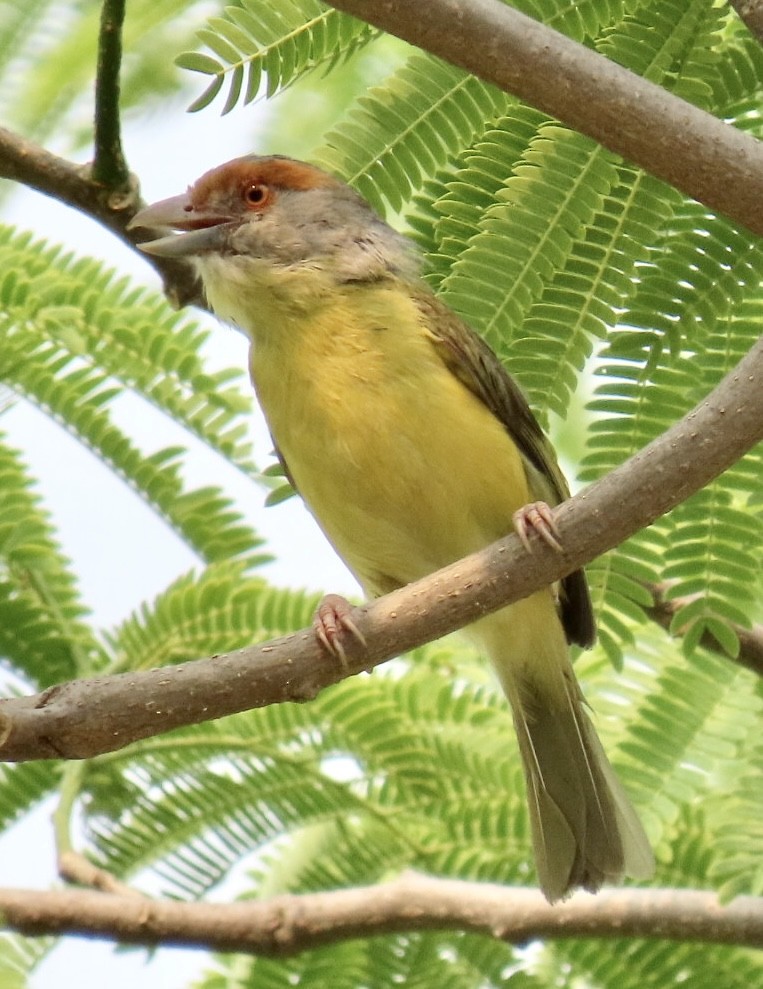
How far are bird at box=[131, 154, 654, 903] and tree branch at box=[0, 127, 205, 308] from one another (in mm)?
56

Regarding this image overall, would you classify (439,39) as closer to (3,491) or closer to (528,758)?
(3,491)

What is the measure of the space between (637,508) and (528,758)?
4.89ft

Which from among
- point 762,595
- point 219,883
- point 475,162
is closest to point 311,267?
point 475,162

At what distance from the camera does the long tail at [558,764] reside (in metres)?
3.35

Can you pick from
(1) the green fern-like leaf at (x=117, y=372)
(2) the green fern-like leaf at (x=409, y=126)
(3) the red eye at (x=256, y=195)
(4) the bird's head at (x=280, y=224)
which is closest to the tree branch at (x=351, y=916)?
(1) the green fern-like leaf at (x=117, y=372)

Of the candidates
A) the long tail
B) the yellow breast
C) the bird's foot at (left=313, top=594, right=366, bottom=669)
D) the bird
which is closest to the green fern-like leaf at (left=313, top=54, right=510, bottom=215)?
the bird

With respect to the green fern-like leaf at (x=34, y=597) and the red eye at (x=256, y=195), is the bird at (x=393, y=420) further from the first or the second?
the green fern-like leaf at (x=34, y=597)

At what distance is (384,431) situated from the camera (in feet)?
10.9

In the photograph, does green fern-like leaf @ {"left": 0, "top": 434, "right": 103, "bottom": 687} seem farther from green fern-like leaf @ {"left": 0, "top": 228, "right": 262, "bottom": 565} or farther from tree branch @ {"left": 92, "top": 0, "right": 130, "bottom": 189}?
tree branch @ {"left": 92, "top": 0, "right": 130, "bottom": 189}

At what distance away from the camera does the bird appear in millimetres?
3336

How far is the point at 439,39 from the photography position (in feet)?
6.86

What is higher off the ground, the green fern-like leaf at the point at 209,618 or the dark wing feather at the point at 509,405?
the dark wing feather at the point at 509,405

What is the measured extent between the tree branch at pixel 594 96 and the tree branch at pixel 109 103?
2.55 ft

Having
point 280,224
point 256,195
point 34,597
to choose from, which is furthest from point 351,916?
point 256,195
